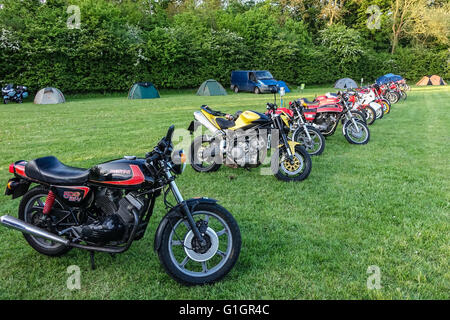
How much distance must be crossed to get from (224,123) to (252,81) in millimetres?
19435

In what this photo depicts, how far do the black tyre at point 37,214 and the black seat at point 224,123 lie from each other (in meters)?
2.94

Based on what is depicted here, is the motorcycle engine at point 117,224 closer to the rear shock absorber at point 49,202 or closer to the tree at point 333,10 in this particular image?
the rear shock absorber at point 49,202

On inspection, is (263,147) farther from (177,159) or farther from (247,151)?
(177,159)

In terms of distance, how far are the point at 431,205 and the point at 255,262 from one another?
2655 millimetres

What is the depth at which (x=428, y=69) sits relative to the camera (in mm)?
35219

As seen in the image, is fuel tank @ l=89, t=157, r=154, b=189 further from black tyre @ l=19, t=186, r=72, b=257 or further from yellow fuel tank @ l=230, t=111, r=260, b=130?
yellow fuel tank @ l=230, t=111, r=260, b=130

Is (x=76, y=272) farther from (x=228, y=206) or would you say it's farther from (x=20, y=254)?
(x=228, y=206)

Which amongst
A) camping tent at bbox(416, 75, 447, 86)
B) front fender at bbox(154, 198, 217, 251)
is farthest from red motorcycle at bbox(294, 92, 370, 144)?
camping tent at bbox(416, 75, 447, 86)

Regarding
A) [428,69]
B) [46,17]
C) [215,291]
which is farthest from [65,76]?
[428,69]

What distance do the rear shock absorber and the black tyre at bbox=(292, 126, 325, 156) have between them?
4.80 metres

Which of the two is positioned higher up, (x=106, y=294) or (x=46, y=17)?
(x=46, y=17)

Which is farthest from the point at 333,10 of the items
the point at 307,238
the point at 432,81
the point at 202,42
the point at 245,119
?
the point at 307,238

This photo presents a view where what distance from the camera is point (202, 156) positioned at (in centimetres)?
553

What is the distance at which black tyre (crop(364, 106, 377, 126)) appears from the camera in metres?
10.2
